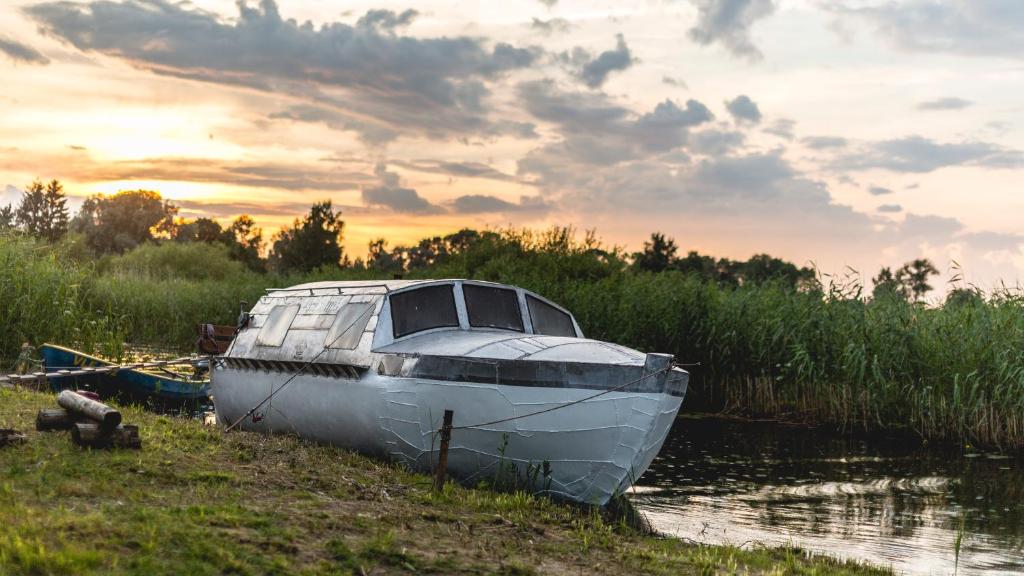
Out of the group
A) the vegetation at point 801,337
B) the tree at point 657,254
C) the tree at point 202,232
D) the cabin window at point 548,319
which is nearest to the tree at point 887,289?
the vegetation at point 801,337

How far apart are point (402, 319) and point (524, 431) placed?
2694mm

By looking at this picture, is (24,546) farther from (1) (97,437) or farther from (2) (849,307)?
(2) (849,307)

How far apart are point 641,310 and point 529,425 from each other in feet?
41.3

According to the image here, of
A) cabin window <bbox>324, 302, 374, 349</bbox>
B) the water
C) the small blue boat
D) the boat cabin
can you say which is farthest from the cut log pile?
the small blue boat

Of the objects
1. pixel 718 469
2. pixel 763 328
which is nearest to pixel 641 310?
pixel 763 328

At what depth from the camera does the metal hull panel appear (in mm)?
10266

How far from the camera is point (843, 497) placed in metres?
13.3

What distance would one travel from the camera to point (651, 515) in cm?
1141

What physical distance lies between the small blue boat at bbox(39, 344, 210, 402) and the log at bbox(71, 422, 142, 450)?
735 cm

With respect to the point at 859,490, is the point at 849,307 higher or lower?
higher

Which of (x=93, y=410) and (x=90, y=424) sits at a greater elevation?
(x=93, y=410)

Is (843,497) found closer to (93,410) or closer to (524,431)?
(524,431)

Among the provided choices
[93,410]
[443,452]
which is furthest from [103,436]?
[443,452]

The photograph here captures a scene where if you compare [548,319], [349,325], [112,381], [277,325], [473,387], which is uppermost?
[548,319]
